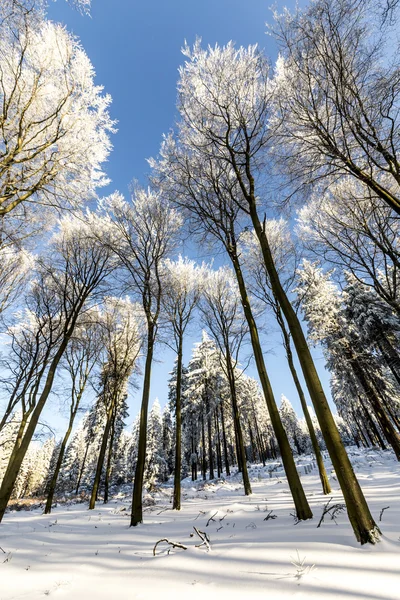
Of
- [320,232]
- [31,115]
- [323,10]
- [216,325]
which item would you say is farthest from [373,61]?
[216,325]

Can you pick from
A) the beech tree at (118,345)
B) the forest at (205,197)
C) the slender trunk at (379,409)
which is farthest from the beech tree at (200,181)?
the slender trunk at (379,409)

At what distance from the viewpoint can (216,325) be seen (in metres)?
12.4

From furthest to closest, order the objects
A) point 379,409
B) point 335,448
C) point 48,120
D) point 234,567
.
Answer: point 379,409 < point 48,120 < point 335,448 < point 234,567

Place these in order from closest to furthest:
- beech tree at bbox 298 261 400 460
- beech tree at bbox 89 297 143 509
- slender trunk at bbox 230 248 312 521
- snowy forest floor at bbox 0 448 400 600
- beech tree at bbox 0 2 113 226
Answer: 1. snowy forest floor at bbox 0 448 400 600
2. slender trunk at bbox 230 248 312 521
3. beech tree at bbox 0 2 113 226
4. beech tree at bbox 89 297 143 509
5. beech tree at bbox 298 261 400 460

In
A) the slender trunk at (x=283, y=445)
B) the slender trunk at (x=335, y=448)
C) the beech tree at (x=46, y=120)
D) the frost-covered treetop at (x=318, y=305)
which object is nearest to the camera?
the slender trunk at (x=335, y=448)

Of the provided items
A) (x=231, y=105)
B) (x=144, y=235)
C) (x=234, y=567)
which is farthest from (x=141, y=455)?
(x=231, y=105)

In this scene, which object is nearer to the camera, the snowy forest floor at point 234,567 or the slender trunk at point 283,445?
the snowy forest floor at point 234,567

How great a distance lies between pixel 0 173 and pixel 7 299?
7509 millimetres

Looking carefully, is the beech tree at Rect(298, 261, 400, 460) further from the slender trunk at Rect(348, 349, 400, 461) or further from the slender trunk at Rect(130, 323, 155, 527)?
the slender trunk at Rect(130, 323, 155, 527)

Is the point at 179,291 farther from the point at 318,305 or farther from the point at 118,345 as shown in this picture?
the point at 318,305

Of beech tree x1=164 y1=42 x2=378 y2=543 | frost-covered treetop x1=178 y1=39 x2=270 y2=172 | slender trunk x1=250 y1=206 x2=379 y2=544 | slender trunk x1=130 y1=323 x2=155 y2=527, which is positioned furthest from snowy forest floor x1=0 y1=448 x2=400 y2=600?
frost-covered treetop x1=178 y1=39 x2=270 y2=172

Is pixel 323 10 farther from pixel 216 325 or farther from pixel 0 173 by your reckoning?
pixel 216 325

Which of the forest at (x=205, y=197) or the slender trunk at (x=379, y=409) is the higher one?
the forest at (x=205, y=197)

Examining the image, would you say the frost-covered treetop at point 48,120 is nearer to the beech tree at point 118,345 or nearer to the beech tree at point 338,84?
the beech tree at point 338,84
